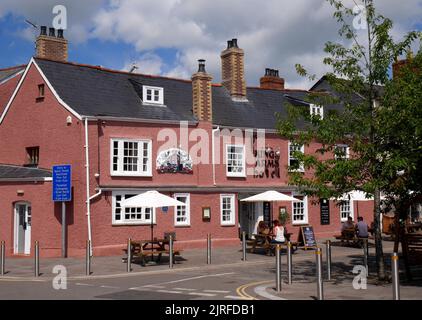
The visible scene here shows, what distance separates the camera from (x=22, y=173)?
1012 inches

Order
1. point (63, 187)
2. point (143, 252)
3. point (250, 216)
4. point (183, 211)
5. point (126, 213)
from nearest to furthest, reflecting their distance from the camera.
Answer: point (143, 252)
point (63, 187)
point (126, 213)
point (183, 211)
point (250, 216)

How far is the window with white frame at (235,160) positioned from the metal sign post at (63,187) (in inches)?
328

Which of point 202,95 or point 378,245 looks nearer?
point 378,245

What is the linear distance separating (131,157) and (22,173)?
490 centimetres

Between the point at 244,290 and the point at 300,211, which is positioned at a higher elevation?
the point at 300,211

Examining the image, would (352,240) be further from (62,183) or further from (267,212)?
(62,183)

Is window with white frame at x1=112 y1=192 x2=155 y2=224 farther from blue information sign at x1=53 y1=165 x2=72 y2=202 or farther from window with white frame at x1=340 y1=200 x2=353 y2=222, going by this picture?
window with white frame at x1=340 y1=200 x2=353 y2=222

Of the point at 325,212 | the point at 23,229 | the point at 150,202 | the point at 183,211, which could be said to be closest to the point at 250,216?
the point at 325,212

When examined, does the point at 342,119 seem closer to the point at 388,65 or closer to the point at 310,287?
the point at 388,65

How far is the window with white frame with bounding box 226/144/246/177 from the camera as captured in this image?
28828 mm

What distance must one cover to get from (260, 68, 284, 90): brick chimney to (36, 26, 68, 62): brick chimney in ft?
42.2

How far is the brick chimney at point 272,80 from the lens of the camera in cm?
3697

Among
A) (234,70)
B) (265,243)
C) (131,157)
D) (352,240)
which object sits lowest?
(352,240)
